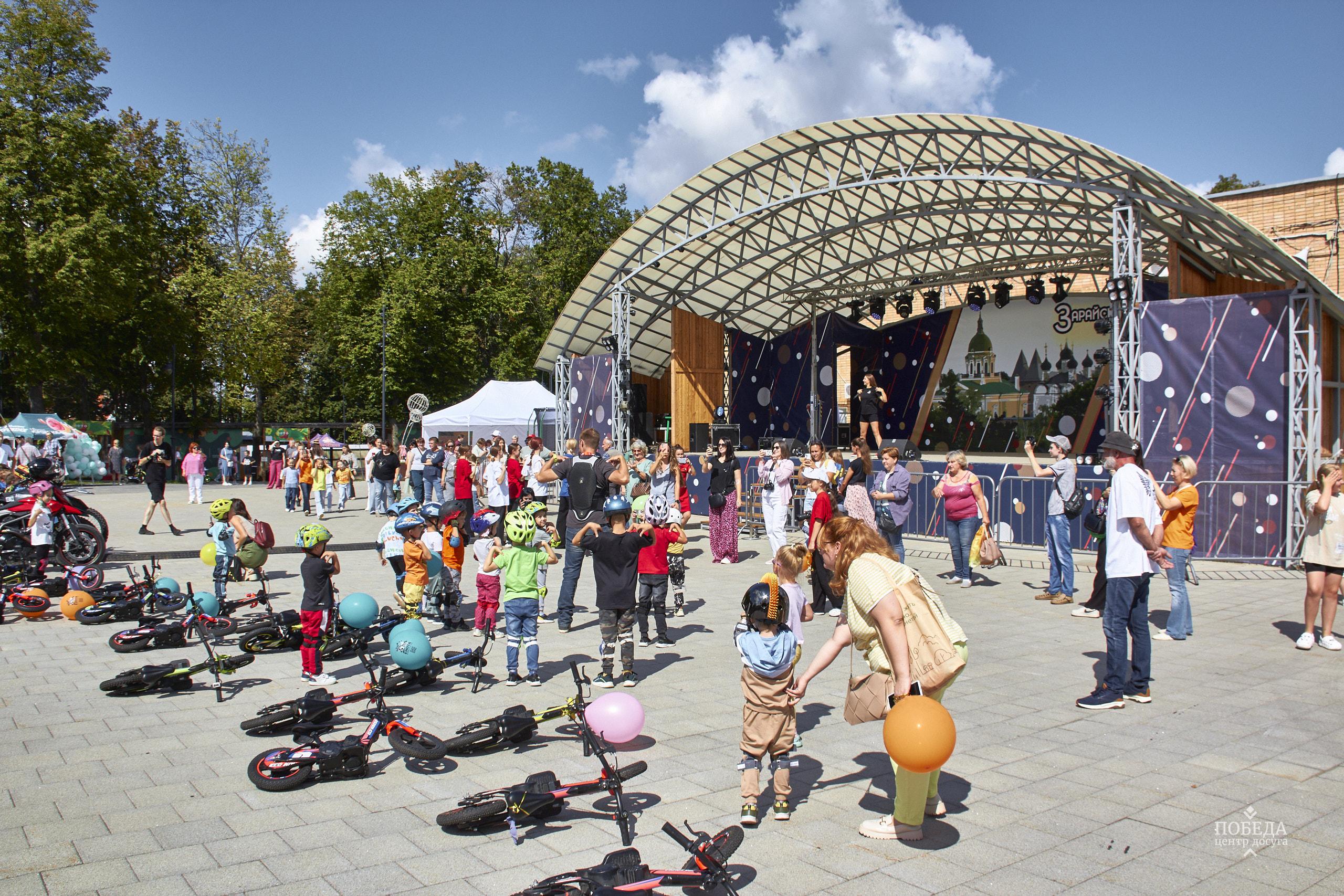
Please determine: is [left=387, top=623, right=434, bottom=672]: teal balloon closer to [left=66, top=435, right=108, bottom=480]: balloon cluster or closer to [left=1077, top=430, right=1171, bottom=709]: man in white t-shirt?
[left=1077, top=430, right=1171, bottom=709]: man in white t-shirt

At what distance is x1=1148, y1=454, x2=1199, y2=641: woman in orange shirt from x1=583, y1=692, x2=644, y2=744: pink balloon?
5.79 metres

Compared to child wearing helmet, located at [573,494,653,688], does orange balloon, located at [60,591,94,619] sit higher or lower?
lower

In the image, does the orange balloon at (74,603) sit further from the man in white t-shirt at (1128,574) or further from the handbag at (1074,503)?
the handbag at (1074,503)

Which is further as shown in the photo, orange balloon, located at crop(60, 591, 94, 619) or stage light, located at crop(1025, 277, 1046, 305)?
stage light, located at crop(1025, 277, 1046, 305)

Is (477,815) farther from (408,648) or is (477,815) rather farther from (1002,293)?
(1002,293)

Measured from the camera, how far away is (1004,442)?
2745cm

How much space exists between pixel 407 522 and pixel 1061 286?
2193 cm

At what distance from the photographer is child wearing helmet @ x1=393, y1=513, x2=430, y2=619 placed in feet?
27.1

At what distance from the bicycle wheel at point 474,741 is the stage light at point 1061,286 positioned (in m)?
23.7

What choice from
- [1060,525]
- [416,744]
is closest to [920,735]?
[416,744]

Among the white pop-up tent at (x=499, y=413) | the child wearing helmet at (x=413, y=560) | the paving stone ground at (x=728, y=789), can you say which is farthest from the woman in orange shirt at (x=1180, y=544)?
the white pop-up tent at (x=499, y=413)

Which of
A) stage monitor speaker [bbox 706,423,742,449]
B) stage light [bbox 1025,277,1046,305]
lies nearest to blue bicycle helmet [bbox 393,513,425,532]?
stage monitor speaker [bbox 706,423,742,449]

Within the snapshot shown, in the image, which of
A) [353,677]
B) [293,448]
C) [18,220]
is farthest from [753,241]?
[18,220]

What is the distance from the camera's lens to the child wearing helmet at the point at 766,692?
418 centimetres
